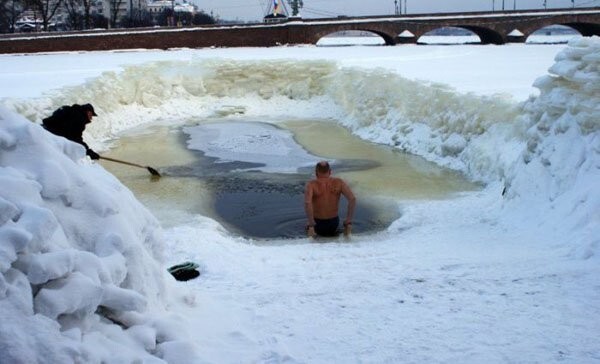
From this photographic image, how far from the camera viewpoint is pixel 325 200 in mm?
7977

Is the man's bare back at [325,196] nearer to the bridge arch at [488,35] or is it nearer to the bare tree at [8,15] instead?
the bridge arch at [488,35]

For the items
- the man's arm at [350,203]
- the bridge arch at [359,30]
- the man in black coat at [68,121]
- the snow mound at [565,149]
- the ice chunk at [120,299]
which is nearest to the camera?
the ice chunk at [120,299]

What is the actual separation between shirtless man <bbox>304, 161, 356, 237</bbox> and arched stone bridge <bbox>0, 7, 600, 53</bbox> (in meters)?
31.1

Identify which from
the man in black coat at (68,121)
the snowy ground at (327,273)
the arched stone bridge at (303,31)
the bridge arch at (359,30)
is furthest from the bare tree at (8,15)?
the snowy ground at (327,273)

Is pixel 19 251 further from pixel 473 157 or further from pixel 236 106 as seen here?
pixel 236 106

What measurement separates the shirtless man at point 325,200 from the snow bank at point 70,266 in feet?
13.2

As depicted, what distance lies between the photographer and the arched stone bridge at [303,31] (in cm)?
3584

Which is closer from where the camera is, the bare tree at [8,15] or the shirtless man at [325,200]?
the shirtless man at [325,200]

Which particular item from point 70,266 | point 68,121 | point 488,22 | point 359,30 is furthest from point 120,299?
point 488,22

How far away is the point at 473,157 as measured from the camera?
11984mm

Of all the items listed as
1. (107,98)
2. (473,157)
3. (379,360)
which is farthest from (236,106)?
(379,360)

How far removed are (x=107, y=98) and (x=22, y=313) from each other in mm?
17789

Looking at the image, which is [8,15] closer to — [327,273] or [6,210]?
[327,273]

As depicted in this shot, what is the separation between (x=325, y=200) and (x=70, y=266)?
204 inches
